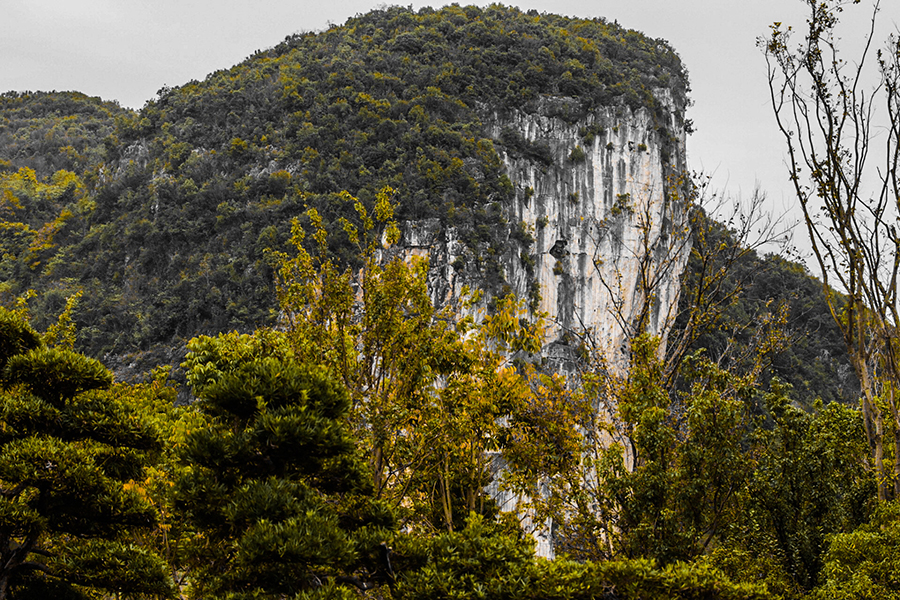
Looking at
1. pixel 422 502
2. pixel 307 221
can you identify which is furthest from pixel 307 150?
pixel 422 502

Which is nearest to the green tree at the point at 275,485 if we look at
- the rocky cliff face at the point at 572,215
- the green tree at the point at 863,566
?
the green tree at the point at 863,566

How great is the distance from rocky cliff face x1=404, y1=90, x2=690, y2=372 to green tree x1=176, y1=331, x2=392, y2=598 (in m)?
26.1

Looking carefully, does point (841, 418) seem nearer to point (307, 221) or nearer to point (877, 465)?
point (877, 465)

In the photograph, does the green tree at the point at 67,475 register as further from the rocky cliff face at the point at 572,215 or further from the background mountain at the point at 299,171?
the rocky cliff face at the point at 572,215

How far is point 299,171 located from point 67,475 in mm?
30241

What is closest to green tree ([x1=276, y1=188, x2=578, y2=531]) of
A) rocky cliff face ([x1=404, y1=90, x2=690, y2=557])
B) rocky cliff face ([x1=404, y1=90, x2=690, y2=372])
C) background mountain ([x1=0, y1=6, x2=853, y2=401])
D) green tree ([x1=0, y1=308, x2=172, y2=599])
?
green tree ([x1=0, y1=308, x2=172, y2=599])

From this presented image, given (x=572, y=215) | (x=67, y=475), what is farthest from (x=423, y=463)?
(x=572, y=215)

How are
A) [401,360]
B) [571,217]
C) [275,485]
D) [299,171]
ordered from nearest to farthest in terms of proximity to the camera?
1. [275,485]
2. [401,360]
3. [299,171]
4. [571,217]

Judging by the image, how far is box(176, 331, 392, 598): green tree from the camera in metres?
3.85

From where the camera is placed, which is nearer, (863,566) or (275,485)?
(275,485)

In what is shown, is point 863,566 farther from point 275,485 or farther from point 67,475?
point 67,475

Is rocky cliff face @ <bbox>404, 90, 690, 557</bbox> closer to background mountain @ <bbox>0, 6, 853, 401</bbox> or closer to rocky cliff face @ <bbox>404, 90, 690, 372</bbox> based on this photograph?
rocky cliff face @ <bbox>404, 90, 690, 372</bbox>

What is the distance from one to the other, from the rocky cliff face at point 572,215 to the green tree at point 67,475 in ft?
84.7

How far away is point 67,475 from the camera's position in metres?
4.41
